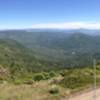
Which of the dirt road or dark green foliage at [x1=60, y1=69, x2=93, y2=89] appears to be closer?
the dirt road

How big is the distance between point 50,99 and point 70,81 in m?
7.91

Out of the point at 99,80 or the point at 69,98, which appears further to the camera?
the point at 99,80

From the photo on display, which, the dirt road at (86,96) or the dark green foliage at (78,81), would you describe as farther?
the dark green foliage at (78,81)

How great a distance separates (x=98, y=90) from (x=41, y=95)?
18.5 ft

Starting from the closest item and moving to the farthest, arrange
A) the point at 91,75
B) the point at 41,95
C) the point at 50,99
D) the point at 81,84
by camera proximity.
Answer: the point at 50,99
the point at 41,95
the point at 81,84
the point at 91,75

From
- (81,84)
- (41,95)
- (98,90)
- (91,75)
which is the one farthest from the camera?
(91,75)

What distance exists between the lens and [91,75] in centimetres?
3086

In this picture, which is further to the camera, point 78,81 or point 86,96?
point 78,81

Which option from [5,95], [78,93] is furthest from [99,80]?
[5,95]

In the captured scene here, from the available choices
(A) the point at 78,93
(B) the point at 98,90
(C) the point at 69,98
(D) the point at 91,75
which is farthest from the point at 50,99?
(D) the point at 91,75

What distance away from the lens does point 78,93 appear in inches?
939

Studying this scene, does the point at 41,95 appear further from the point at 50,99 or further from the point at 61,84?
the point at 61,84

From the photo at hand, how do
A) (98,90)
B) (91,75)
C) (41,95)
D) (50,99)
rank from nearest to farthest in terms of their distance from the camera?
1. (50,99)
2. (41,95)
3. (98,90)
4. (91,75)

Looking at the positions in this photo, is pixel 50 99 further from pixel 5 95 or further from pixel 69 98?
pixel 5 95
